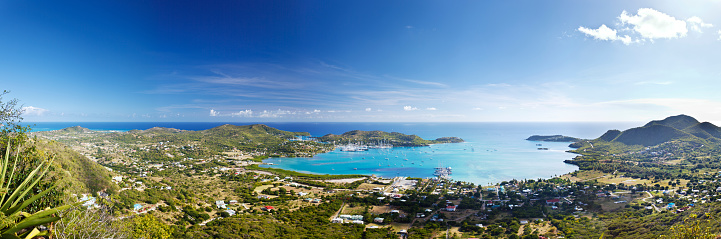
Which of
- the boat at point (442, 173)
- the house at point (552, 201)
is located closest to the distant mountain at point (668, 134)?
the boat at point (442, 173)

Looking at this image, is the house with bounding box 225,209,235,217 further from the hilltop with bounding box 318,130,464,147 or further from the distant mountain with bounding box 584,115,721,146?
the distant mountain with bounding box 584,115,721,146

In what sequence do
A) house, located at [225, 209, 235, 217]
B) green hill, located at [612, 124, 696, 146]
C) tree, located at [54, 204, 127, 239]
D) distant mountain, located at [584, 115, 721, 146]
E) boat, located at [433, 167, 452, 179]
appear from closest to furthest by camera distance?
tree, located at [54, 204, 127, 239]
house, located at [225, 209, 235, 217]
boat, located at [433, 167, 452, 179]
distant mountain, located at [584, 115, 721, 146]
green hill, located at [612, 124, 696, 146]

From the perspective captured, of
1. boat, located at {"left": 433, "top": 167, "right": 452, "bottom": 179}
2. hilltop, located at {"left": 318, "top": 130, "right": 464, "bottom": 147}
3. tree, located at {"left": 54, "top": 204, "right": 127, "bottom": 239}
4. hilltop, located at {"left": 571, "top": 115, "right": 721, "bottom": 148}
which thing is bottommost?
boat, located at {"left": 433, "top": 167, "right": 452, "bottom": 179}

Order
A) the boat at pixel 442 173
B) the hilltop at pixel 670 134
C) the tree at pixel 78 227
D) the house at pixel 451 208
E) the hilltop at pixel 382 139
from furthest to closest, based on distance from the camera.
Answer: the hilltop at pixel 382 139 < the hilltop at pixel 670 134 < the boat at pixel 442 173 < the house at pixel 451 208 < the tree at pixel 78 227

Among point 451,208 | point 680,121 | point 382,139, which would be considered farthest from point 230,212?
point 680,121

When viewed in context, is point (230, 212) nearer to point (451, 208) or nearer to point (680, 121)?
point (451, 208)

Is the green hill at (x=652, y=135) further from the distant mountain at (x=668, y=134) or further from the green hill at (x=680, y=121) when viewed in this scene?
the green hill at (x=680, y=121)

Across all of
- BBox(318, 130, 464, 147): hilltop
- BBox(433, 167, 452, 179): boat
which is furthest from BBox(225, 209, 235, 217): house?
BBox(318, 130, 464, 147): hilltop

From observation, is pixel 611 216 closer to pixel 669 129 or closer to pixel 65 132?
pixel 669 129

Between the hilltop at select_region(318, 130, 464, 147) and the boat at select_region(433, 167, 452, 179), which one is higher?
the hilltop at select_region(318, 130, 464, 147)

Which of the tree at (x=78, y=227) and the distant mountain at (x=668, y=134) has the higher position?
the distant mountain at (x=668, y=134)

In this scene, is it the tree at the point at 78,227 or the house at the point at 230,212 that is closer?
the tree at the point at 78,227
